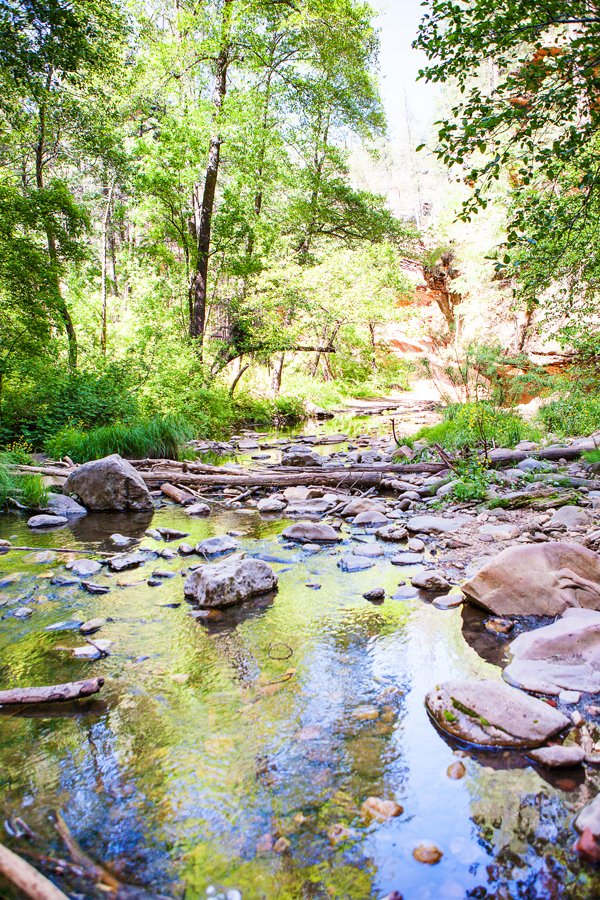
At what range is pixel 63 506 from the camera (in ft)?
21.9

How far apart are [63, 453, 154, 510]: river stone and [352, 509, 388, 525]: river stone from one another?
9.94 feet

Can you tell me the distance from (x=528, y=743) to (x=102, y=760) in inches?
A: 69.7

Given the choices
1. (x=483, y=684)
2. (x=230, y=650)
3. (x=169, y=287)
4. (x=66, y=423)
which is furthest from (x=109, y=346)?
(x=483, y=684)

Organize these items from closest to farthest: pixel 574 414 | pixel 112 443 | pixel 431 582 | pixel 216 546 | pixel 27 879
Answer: pixel 27 879
pixel 431 582
pixel 216 546
pixel 112 443
pixel 574 414

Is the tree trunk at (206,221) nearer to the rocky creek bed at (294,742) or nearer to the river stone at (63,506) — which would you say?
the river stone at (63,506)

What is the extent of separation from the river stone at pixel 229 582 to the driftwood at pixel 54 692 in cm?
118

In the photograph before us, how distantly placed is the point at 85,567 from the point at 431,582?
9.74 feet

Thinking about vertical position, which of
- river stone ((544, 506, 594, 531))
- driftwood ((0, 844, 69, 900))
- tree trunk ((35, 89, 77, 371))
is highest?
tree trunk ((35, 89, 77, 371))

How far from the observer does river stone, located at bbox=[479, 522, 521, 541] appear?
4659 mm

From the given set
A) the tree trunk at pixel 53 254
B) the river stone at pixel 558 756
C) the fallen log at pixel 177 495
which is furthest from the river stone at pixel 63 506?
the river stone at pixel 558 756

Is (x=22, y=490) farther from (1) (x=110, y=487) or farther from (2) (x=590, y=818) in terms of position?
(2) (x=590, y=818)

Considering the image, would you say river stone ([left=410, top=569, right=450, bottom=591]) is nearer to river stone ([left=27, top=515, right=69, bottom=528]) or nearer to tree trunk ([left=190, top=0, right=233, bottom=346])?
river stone ([left=27, top=515, right=69, bottom=528])

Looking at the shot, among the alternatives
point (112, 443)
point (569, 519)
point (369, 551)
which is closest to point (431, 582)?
point (369, 551)

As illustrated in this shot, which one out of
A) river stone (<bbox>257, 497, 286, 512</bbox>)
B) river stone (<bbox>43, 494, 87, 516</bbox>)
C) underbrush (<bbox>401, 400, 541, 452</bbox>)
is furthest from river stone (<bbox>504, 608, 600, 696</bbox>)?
river stone (<bbox>43, 494, 87, 516</bbox>)
